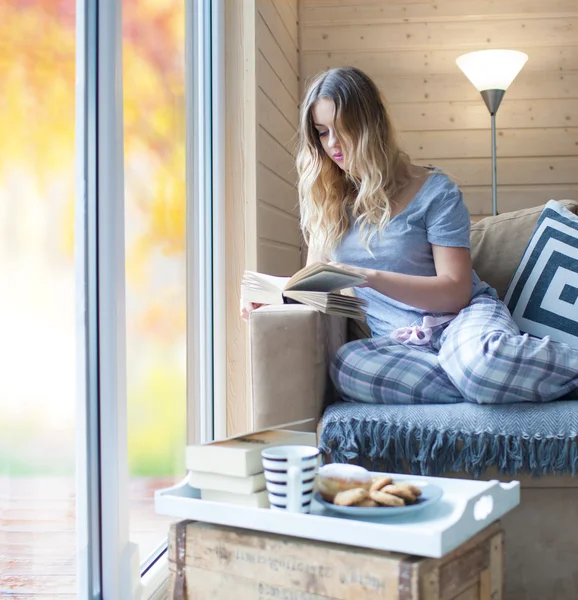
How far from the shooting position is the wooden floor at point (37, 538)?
3.48 feet

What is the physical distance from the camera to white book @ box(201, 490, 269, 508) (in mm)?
1040

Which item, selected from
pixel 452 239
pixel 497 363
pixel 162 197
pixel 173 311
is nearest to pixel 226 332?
pixel 173 311

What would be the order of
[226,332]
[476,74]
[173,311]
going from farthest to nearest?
[476,74]
[226,332]
[173,311]

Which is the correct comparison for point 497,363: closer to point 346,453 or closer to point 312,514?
point 346,453

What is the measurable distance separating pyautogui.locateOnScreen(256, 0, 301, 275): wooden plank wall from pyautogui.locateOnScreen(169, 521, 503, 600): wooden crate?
4.36 ft

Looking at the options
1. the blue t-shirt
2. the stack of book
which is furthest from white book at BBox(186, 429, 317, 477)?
the blue t-shirt

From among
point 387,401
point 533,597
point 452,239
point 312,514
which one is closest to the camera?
point 312,514

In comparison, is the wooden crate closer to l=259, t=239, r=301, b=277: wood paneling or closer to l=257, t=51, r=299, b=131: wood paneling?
l=259, t=239, r=301, b=277: wood paneling

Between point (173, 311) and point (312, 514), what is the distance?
977 millimetres

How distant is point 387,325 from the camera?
1.83 m

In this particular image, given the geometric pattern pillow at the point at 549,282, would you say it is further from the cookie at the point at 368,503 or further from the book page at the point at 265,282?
the cookie at the point at 368,503

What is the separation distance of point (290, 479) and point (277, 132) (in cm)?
186

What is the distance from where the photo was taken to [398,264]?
5.81ft

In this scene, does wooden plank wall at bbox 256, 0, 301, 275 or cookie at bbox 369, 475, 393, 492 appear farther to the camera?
wooden plank wall at bbox 256, 0, 301, 275
